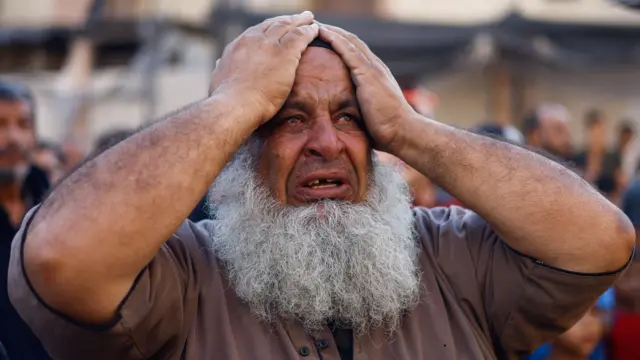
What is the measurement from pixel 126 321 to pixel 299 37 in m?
1.11

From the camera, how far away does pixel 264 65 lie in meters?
2.76

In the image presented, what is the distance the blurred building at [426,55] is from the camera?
1416 cm

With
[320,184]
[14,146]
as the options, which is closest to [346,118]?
[320,184]

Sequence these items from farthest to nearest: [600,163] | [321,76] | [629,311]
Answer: [600,163], [629,311], [321,76]

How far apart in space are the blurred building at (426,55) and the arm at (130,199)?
1094 cm

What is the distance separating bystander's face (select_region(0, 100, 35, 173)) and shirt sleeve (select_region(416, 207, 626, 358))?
2.30 m

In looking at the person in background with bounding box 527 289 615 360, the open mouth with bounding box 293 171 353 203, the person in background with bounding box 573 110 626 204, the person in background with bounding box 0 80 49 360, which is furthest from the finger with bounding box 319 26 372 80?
the person in background with bounding box 573 110 626 204

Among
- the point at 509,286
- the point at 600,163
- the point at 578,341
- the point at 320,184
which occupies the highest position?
the point at 320,184

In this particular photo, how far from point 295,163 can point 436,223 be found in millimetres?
588

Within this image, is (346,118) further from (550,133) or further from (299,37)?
(550,133)

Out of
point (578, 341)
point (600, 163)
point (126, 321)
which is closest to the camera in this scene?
point (126, 321)

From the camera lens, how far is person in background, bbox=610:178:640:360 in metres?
4.57

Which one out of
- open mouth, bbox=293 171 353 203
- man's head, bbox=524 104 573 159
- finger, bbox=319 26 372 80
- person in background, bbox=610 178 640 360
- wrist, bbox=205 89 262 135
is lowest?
man's head, bbox=524 104 573 159

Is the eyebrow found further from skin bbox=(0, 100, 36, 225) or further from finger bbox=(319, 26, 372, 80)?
skin bbox=(0, 100, 36, 225)
